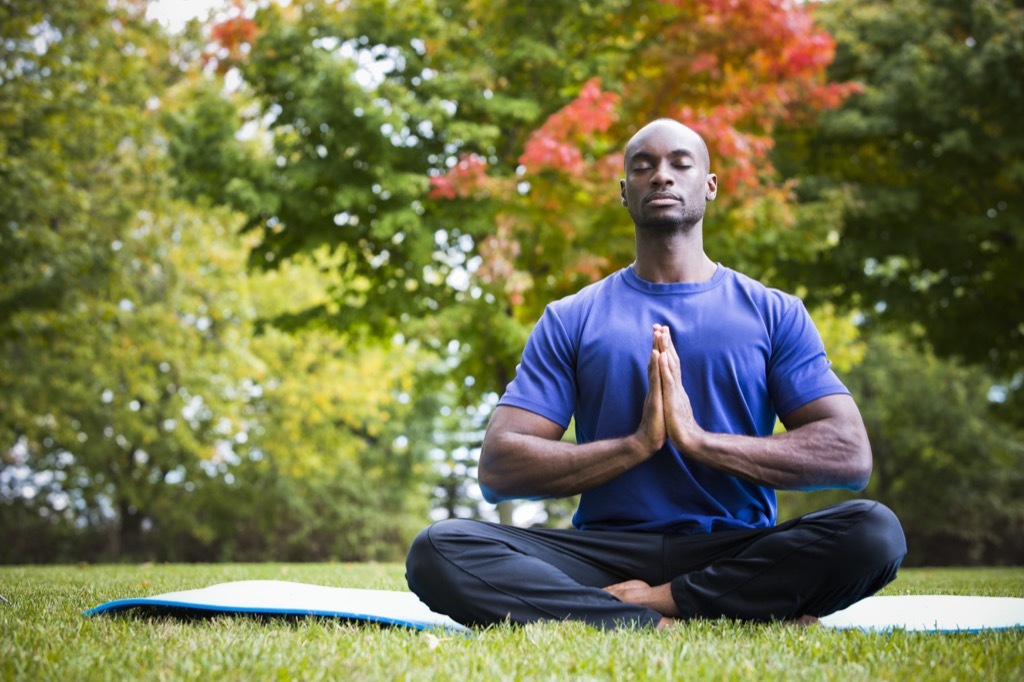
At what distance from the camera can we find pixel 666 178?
3732 mm

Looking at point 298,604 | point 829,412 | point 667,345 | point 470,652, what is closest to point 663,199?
point 667,345

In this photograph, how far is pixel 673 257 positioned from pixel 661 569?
1214 millimetres

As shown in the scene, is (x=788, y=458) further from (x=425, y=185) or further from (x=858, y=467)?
(x=425, y=185)

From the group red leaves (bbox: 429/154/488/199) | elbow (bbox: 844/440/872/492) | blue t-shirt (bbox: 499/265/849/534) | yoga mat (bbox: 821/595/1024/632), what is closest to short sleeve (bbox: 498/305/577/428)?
blue t-shirt (bbox: 499/265/849/534)

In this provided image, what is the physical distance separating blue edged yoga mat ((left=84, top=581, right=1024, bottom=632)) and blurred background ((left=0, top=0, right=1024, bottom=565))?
204 inches

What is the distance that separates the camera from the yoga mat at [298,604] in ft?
11.5

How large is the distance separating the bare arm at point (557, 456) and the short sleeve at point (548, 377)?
95mm

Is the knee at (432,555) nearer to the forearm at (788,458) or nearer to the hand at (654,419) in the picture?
the hand at (654,419)

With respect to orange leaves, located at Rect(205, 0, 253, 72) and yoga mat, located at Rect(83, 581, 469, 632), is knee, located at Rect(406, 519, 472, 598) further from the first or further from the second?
orange leaves, located at Rect(205, 0, 253, 72)

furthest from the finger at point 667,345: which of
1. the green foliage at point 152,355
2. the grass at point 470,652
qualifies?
the green foliage at point 152,355

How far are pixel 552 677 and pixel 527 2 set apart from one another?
28.0 ft

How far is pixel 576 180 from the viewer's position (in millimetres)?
8938

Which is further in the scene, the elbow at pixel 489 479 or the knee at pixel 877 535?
the elbow at pixel 489 479

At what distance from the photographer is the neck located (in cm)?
384
